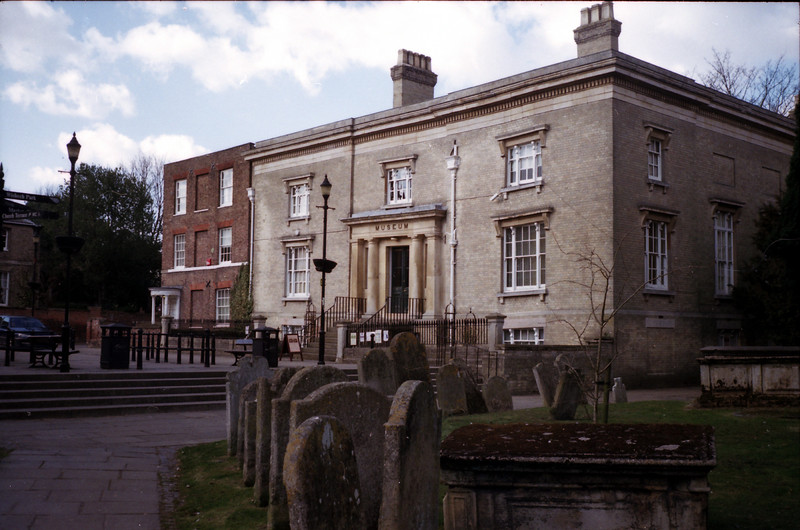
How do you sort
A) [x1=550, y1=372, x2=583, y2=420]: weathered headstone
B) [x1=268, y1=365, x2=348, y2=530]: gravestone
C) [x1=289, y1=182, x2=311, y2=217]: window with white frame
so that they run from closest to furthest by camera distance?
[x1=268, y1=365, x2=348, y2=530]: gravestone, [x1=550, y1=372, x2=583, y2=420]: weathered headstone, [x1=289, y1=182, x2=311, y2=217]: window with white frame

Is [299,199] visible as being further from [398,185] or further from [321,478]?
[321,478]

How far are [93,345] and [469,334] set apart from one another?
22.9 metres

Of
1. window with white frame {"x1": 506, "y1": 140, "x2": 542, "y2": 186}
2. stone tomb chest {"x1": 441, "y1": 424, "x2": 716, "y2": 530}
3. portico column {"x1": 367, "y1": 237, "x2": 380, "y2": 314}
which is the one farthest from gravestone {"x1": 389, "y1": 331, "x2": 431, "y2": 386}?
portico column {"x1": 367, "y1": 237, "x2": 380, "y2": 314}

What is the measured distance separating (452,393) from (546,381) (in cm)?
207

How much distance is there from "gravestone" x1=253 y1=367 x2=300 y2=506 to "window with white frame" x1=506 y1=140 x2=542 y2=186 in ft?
59.1

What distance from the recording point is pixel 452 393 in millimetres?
13352

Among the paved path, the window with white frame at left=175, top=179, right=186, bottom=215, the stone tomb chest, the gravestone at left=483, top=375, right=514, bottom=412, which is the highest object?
the window with white frame at left=175, top=179, right=186, bottom=215

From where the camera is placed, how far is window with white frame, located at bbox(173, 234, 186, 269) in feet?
127

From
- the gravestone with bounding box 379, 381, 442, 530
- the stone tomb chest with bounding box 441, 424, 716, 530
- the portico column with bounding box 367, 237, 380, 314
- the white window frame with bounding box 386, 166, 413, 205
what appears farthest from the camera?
Result: the portico column with bounding box 367, 237, 380, 314

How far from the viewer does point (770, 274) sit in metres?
23.1

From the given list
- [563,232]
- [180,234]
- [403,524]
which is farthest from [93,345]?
[403,524]

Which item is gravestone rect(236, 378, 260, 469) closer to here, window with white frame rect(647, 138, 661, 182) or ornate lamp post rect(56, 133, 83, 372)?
ornate lamp post rect(56, 133, 83, 372)

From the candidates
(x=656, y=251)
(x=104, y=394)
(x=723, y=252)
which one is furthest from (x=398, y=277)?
(x=104, y=394)

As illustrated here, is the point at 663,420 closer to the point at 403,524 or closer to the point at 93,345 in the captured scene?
the point at 403,524
